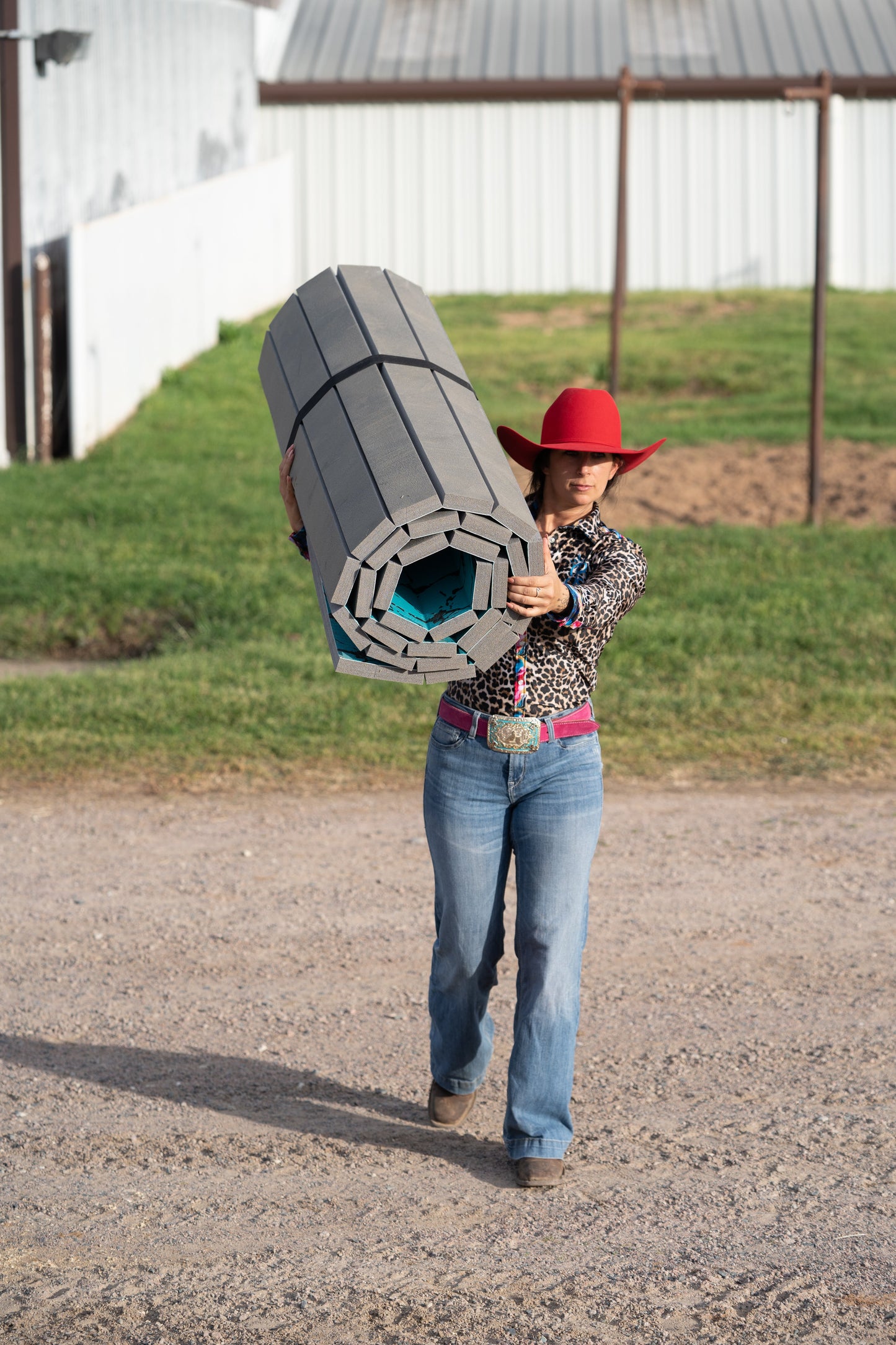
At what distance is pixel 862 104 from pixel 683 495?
583 inches

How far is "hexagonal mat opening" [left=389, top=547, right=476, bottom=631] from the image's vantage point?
3.57 metres

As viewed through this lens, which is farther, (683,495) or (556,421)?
(683,495)

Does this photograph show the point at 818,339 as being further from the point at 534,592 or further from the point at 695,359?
the point at 534,592

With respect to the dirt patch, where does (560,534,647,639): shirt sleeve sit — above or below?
above

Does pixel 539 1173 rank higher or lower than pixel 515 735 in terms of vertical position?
lower

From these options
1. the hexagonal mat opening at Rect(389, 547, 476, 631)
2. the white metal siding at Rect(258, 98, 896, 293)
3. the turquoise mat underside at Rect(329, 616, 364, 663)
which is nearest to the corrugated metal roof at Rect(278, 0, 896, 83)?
the white metal siding at Rect(258, 98, 896, 293)

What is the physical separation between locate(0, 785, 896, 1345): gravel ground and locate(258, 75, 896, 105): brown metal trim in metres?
19.8

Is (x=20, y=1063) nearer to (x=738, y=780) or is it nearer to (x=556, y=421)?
(x=556, y=421)

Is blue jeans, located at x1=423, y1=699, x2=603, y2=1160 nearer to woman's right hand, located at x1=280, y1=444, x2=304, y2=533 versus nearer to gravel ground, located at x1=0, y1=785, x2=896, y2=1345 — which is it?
gravel ground, located at x1=0, y1=785, x2=896, y2=1345

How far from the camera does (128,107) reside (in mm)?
16891

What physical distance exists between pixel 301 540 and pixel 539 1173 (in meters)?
1.77

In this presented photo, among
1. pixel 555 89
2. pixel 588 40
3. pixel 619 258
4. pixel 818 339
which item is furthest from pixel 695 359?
pixel 588 40

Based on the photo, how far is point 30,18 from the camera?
1358cm

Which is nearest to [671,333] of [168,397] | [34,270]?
[168,397]
